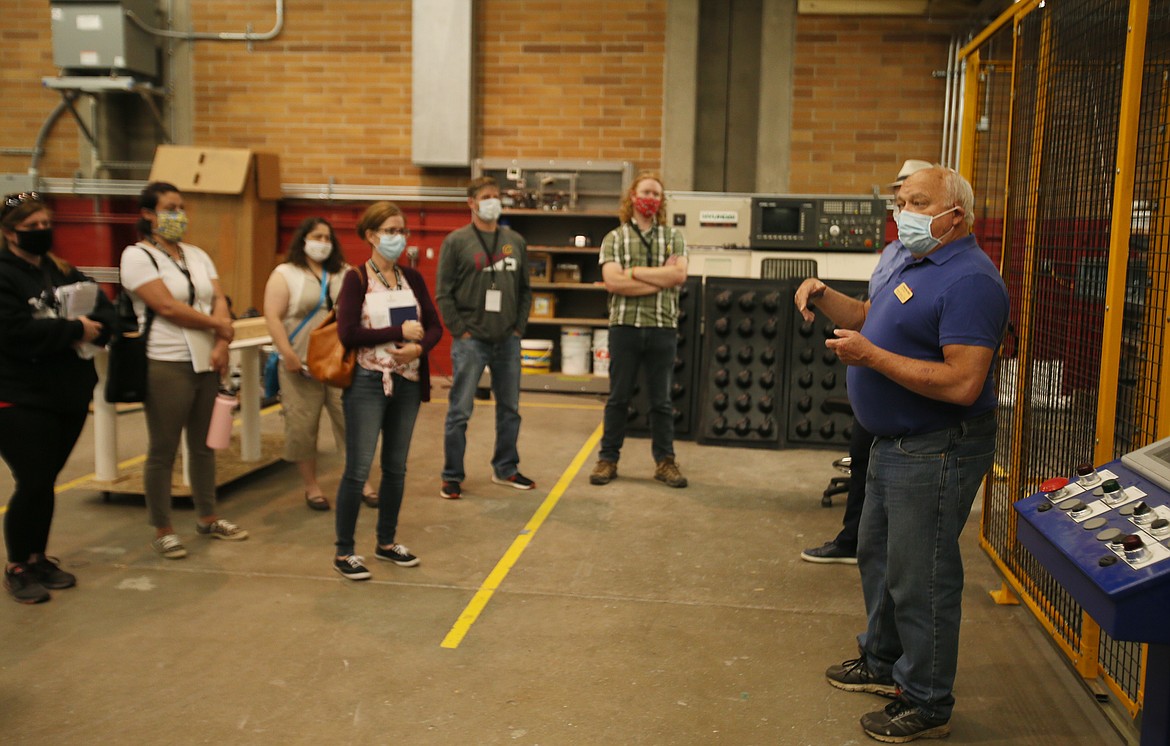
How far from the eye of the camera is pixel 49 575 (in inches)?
175

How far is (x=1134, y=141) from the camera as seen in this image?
3.28 meters

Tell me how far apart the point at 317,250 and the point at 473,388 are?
1225mm

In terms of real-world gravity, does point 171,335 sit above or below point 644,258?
below

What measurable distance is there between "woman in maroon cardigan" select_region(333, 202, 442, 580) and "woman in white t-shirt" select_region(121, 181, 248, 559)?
88cm

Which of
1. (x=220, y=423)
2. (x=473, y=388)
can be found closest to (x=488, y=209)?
(x=473, y=388)

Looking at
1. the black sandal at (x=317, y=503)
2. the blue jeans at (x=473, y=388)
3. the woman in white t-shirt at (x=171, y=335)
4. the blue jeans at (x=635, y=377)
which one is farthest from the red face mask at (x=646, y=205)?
the black sandal at (x=317, y=503)

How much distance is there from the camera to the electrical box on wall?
33.1 ft

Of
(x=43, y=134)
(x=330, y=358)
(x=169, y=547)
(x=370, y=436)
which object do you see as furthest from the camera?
(x=43, y=134)

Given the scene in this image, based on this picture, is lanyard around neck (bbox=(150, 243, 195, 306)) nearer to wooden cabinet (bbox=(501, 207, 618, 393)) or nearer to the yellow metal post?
the yellow metal post

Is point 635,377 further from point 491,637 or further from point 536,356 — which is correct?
point 536,356

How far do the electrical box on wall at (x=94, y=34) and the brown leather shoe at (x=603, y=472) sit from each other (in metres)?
7.31

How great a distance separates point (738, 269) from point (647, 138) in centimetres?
275

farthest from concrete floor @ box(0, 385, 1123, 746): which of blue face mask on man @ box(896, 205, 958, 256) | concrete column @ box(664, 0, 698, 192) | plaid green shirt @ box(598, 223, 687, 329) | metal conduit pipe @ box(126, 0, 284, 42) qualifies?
metal conduit pipe @ box(126, 0, 284, 42)

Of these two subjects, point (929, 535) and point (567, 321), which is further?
point (567, 321)
